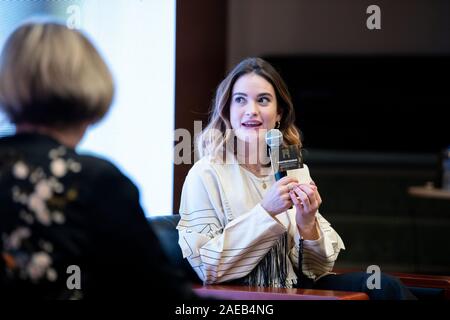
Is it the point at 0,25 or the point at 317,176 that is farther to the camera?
the point at 317,176

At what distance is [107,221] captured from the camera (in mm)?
1329

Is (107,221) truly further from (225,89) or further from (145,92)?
(145,92)

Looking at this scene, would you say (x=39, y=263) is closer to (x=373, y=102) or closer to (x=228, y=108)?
(x=228, y=108)

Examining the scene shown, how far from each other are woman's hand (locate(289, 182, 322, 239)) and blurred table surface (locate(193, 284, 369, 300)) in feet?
0.66

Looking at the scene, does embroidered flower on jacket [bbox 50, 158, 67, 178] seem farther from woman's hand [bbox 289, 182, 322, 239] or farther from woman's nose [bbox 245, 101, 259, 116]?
woman's nose [bbox 245, 101, 259, 116]

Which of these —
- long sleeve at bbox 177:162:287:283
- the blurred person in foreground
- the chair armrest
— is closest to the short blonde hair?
the blurred person in foreground

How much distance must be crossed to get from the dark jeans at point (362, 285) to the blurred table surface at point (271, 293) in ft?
0.35

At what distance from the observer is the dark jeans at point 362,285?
2.22 metres

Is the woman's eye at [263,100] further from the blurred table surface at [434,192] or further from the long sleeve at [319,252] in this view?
the blurred table surface at [434,192]

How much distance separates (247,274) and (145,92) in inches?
30.2

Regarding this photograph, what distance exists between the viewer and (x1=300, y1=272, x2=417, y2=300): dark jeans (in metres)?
2.22

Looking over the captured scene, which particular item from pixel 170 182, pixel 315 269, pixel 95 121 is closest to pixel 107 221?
pixel 95 121
